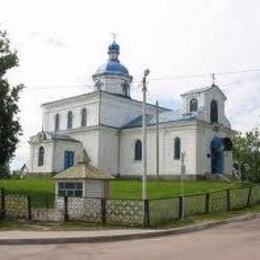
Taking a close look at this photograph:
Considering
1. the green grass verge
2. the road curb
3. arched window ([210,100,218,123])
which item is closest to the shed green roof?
the green grass verge

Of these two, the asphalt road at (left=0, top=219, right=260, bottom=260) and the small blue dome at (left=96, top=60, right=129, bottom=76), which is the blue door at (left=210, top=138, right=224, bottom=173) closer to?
the small blue dome at (left=96, top=60, right=129, bottom=76)

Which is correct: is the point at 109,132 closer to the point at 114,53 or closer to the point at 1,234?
the point at 114,53

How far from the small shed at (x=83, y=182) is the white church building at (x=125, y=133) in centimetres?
2910

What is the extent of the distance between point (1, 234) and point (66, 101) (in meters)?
46.6

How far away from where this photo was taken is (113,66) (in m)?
66.3

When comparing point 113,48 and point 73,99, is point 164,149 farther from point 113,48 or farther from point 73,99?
point 113,48

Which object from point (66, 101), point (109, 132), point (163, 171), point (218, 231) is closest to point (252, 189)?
point (218, 231)

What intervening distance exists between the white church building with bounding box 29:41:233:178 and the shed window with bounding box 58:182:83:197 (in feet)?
95.2

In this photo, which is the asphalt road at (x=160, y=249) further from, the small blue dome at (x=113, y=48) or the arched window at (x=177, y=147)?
the small blue dome at (x=113, y=48)

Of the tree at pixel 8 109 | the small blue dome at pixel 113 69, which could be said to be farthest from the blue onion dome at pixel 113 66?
the tree at pixel 8 109

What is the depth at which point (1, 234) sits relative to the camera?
62.1 feet

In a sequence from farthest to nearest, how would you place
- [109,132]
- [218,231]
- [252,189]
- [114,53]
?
[114,53] → [109,132] → [252,189] → [218,231]

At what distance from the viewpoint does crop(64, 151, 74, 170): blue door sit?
59.4 metres

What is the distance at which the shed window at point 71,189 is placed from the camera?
2408 centimetres
